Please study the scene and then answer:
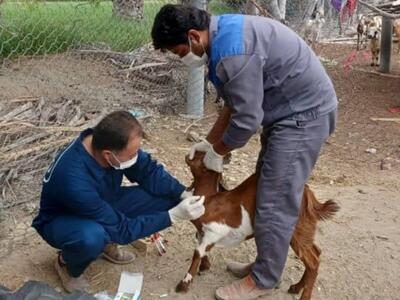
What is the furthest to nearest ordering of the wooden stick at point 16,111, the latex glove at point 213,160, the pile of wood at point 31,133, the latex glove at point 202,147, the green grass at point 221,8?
the green grass at point 221,8 → the wooden stick at point 16,111 → the pile of wood at point 31,133 → the latex glove at point 202,147 → the latex glove at point 213,160

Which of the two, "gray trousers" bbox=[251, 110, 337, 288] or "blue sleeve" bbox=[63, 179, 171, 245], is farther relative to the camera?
"blue sleeve" bbox=[63, 179, 171, 245]

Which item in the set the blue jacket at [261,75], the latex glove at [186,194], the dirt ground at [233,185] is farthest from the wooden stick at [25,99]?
the blue jacket at [261,75]

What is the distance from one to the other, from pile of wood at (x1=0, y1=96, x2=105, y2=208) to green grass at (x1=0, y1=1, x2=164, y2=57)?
2.26ft

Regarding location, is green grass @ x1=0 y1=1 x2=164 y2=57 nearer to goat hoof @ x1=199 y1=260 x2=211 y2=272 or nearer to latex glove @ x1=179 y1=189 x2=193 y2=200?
latex glove @ x1=179 y1=189 x2=193 y2=200

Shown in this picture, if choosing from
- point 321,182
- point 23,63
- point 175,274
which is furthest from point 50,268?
point 23,63

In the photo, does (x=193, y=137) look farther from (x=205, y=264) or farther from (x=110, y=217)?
(x=110, y=217)

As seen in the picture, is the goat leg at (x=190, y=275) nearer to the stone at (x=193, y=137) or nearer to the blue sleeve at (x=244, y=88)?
the blue sleeve at (x=244, y=88)

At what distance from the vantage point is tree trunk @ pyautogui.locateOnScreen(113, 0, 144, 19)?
24.1 ft

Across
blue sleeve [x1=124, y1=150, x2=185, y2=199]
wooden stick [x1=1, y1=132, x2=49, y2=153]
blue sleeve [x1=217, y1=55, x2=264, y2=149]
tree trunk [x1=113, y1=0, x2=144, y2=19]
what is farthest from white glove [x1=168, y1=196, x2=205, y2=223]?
tree trunk [x1=113, y1=0, x2=144, y2=19]

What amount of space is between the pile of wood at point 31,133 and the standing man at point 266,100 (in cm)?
169

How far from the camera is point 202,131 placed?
18.8 feet

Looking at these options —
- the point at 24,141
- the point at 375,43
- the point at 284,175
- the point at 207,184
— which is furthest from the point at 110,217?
the point at 375,43

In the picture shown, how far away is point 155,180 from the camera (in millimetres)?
3244

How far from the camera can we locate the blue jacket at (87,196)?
2.83 metres
